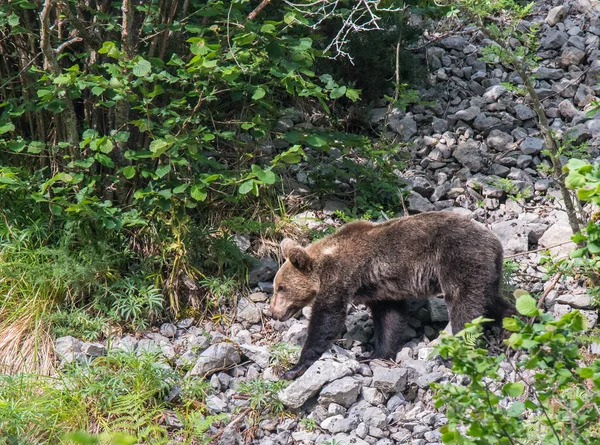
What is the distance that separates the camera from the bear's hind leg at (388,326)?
663 cm

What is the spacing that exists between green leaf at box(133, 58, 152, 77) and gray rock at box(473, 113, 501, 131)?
13.7 feet

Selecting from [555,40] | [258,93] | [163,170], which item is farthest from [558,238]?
[555,40]

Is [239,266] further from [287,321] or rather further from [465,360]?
[465,360]

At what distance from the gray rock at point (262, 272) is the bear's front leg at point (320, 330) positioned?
0.99m

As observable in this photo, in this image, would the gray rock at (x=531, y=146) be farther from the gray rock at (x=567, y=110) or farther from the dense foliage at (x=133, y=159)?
the dense foliage at (x=133, y=159)

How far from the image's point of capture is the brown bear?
6219 millimetres

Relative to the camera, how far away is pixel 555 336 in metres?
3.16

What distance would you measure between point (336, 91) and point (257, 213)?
180 cm

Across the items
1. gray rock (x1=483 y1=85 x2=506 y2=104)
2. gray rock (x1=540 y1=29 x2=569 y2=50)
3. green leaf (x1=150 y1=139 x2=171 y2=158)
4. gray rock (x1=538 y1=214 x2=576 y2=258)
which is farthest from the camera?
gray rock (x1=540 y1=29 x2=569 y2=50)

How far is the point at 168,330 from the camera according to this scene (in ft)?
23.0

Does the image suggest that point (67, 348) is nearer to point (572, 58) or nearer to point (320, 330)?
point (320, 330)

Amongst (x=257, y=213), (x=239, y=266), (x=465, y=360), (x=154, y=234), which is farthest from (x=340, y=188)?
(x=465, y=360)

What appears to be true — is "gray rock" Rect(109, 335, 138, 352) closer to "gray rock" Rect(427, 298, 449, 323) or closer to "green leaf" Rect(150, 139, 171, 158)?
"green leaf" Rect(150, 139, 171, 158)

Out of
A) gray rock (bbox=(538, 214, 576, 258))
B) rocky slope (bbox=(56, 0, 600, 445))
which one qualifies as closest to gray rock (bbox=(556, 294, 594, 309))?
rocky slope (bbox=(56, 0, 600, 445))
